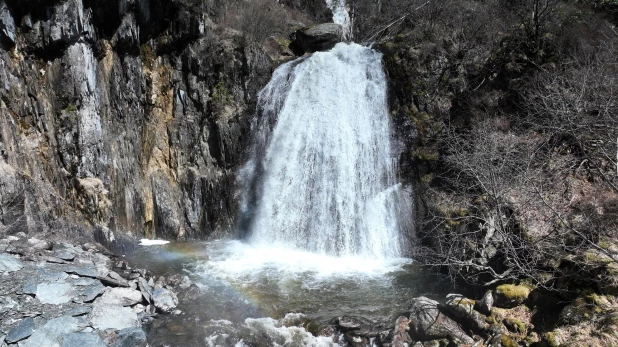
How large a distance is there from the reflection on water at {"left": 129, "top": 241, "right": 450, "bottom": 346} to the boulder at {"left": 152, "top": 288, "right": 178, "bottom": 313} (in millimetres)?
241

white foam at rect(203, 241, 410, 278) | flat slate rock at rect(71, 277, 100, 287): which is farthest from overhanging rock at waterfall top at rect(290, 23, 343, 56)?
flat slate rock at rect(71, 277, 100, 287)

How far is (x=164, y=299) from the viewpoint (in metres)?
9.15

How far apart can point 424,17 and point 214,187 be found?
12.4 meters

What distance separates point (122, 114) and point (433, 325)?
41.5ft

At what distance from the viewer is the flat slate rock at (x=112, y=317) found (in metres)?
7.19

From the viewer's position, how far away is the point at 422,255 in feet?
41.1

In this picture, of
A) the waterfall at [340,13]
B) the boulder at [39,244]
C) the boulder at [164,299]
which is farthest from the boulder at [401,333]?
the waterfall at [340,13]

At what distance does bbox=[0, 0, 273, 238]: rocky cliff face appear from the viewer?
10484 mm

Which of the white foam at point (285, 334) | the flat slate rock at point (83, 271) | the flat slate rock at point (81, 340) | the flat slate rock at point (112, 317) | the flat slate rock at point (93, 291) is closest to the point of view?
the flat slate rock at point (81, 340)

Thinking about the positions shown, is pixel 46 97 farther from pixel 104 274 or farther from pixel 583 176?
pixel 583 176

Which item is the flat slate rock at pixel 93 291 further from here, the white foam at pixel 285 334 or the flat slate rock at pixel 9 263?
the white foam at pixel 285 334

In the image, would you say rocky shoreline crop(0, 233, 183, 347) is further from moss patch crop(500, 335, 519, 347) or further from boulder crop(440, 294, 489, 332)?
moss patch crop(500, 335, 519, 347)

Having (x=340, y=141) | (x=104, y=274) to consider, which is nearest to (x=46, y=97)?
(x=104, y=274)

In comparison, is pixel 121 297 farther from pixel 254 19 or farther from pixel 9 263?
pixel 254 19
